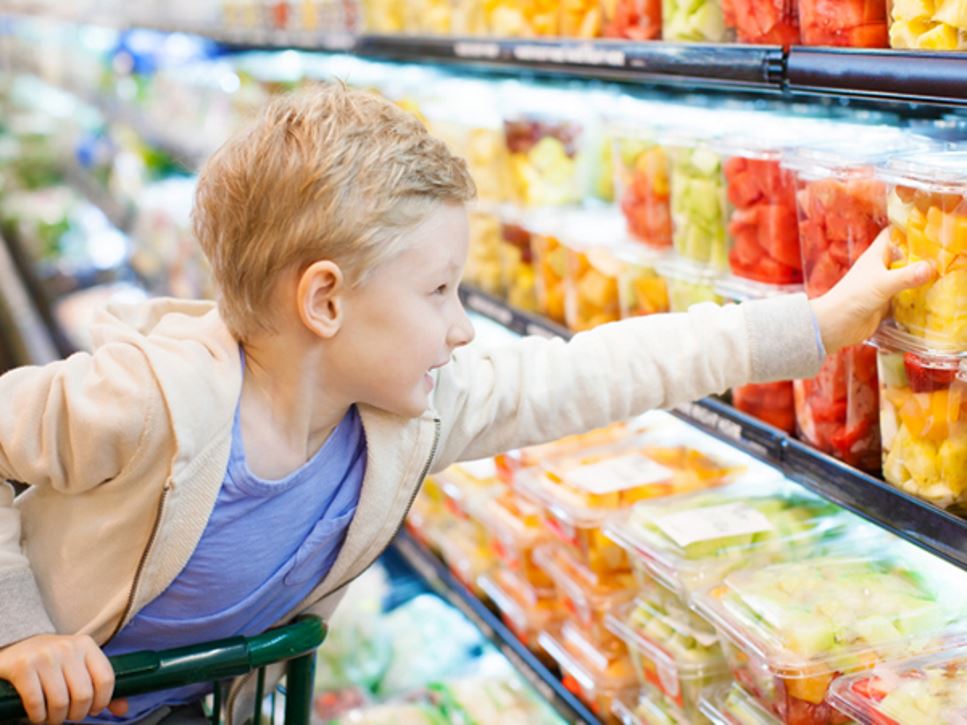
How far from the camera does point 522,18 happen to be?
213 cm

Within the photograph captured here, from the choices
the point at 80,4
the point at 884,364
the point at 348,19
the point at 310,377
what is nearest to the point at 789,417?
the point at 884,364

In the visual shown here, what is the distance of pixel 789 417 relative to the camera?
161 cm

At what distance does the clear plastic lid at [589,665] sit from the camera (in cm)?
192

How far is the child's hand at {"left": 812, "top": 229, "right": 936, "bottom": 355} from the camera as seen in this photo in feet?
4.23

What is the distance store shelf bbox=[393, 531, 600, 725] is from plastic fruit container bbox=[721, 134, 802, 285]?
0.81 m

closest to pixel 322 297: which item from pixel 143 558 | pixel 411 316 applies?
pixel 411 316

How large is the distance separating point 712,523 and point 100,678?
2.78 ft

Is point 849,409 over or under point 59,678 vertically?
over

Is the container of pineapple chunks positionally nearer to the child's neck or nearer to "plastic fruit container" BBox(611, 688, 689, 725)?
"plastic fruit container" BBox(611, 688, 689, 725)

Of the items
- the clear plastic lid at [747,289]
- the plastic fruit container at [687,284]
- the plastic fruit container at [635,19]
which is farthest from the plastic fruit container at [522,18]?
the clear plastic lid at [747,289]

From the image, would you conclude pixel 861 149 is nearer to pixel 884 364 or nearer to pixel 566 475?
pixel 884 364

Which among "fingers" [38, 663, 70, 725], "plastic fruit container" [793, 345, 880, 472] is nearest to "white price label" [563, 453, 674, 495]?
"plastic fruit container" [793, 345, 880, 472]

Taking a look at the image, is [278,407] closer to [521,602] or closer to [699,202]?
[699,202]

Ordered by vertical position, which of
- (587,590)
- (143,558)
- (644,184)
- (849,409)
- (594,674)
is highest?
(644,184)
